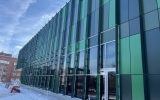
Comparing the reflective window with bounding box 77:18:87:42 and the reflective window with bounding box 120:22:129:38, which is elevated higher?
the reflective window with bounding box 77:18:87:42

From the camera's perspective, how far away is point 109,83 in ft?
39.8

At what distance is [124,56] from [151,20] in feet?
11.4

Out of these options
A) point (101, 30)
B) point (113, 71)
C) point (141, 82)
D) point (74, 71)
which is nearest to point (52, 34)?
point (74, 71)

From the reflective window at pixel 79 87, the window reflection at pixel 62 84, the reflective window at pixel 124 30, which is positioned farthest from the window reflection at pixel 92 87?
the window reflection at pixel 62 84

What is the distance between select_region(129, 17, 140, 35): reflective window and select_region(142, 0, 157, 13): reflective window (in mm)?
959

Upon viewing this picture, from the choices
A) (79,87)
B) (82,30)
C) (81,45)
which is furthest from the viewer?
(82,30)

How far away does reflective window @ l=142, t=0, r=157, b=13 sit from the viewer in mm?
9323

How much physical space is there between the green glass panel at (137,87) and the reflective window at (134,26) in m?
3.67

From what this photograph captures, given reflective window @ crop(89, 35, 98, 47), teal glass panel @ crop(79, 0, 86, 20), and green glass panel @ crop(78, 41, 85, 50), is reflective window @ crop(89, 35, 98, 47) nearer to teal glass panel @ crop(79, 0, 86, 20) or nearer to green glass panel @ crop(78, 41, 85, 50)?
green glass panel @ crop(78, 41, 85, 50)

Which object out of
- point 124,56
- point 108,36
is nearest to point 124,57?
point 124,56

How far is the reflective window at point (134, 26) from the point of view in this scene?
10047mm

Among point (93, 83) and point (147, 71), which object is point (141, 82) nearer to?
point (147, 71)

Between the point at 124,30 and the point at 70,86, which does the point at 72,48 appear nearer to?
the point at 70,86

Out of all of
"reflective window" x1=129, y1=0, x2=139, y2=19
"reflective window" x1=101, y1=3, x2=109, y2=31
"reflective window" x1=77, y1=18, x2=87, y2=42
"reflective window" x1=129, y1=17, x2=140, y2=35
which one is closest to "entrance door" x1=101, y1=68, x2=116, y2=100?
"reflective window" x1=129, y1=17, x2=140, y2=35
